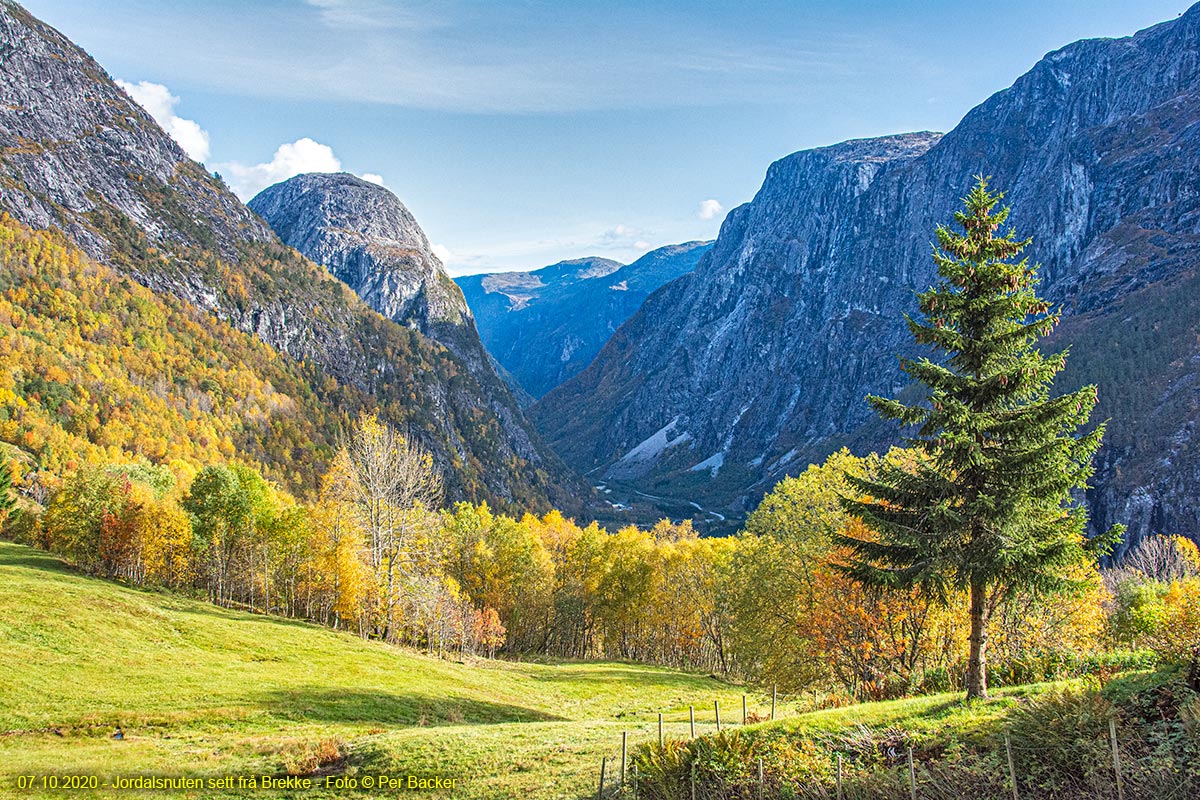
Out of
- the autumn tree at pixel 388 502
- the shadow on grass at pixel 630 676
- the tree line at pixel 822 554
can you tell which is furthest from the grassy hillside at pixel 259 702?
the tree line at pixel 822 554

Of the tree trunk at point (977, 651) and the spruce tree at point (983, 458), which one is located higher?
the spruce tree at point (983, 458)

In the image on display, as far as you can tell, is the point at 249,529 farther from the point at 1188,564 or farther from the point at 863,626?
the point at 1188,564

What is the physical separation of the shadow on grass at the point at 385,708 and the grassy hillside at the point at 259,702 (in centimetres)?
13

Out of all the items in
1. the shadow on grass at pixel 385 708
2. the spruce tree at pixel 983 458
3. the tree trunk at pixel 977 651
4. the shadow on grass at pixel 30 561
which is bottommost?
the shadow on grass at pixel 385 708

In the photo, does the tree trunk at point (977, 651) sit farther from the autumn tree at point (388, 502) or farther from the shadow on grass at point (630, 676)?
the autumn tree at point (388, 502)

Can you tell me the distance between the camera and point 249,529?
6094 cm

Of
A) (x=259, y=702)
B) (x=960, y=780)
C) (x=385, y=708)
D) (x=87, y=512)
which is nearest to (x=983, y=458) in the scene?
(x=960, y=780)

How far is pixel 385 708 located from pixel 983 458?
27036mm

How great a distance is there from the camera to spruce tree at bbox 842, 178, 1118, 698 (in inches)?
789

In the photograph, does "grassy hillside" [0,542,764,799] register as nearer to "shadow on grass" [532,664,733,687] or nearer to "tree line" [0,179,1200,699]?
"shadow on grass" [532,664,733,687]

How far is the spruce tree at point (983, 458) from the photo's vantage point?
2005cm

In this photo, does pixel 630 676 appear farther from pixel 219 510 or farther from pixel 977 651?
pixel 977 651

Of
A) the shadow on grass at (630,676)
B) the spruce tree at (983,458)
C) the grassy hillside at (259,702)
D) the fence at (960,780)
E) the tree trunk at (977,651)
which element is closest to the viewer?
the fence at (960,780)

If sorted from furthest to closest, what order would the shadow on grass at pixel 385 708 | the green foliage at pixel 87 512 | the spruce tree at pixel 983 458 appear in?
the green foliage at pixel 87 512
the shadow on grass at pixel 385 708
the spruce tree at pixel 983 458
